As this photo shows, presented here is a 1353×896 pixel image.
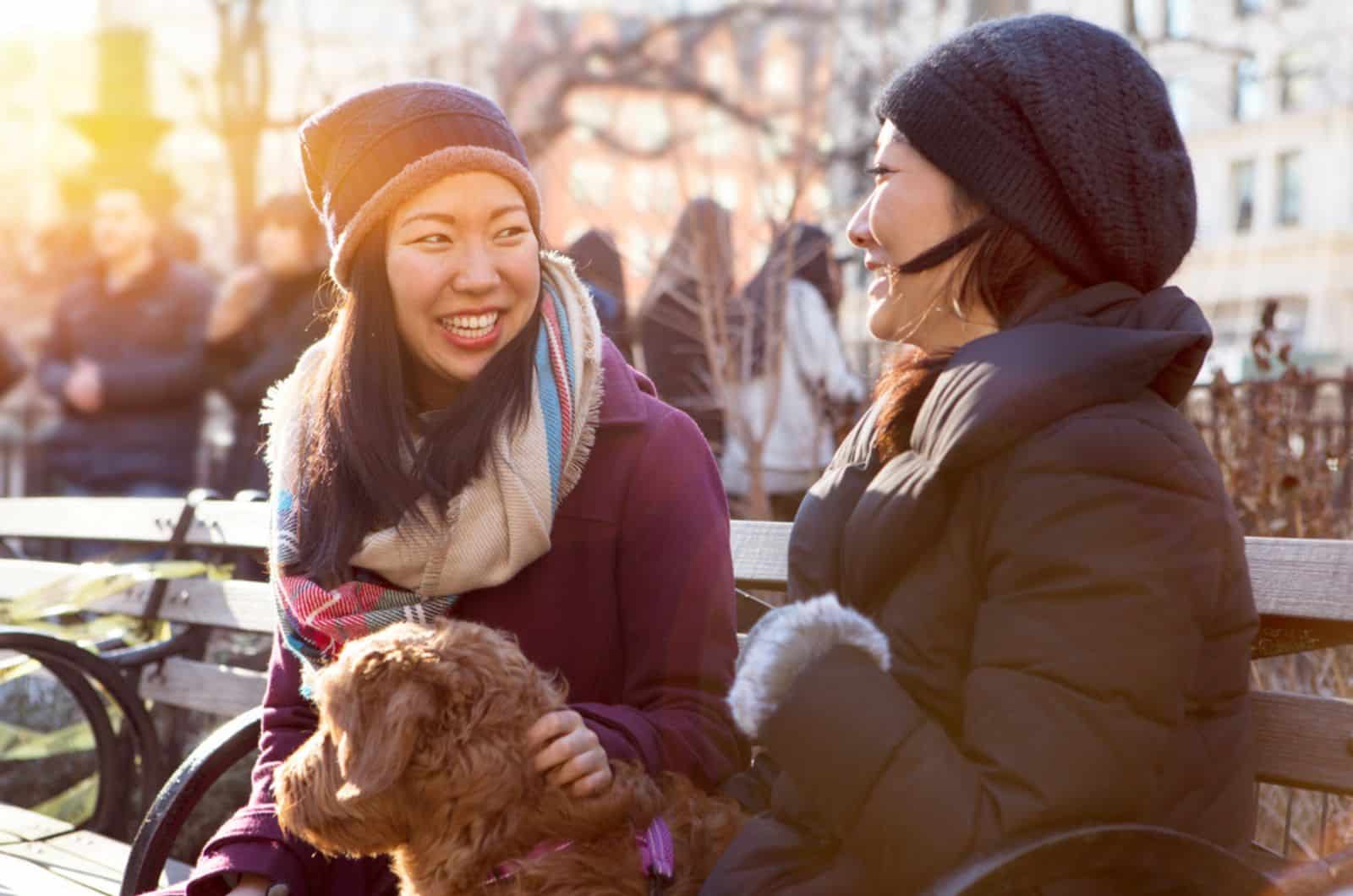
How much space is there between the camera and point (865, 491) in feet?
8.37

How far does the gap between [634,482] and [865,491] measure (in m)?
0.78

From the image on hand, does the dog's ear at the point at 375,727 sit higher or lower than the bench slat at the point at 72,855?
higher

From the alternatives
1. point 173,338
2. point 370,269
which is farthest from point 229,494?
point 370,269

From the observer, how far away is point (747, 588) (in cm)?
412

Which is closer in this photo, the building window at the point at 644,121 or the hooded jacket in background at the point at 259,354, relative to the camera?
the hooded jacket in background at the point at 259,354

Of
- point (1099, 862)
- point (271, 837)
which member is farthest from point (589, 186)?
point (1099, 862)

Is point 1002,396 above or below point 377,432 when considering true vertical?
above

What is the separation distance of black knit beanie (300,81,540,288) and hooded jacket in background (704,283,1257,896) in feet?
3.77

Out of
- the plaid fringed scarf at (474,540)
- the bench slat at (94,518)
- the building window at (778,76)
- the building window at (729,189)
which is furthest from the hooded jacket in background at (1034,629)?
the building window at (778,76)

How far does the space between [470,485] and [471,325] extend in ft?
1.11

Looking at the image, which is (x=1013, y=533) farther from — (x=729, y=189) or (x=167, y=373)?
(x=729, y=189)

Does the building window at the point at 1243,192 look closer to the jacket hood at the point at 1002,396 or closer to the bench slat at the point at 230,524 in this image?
the bench slat at the point at 230,524

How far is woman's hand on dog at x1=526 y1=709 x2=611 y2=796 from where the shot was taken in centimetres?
264

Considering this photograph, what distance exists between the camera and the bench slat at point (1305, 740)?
2.80 meters
